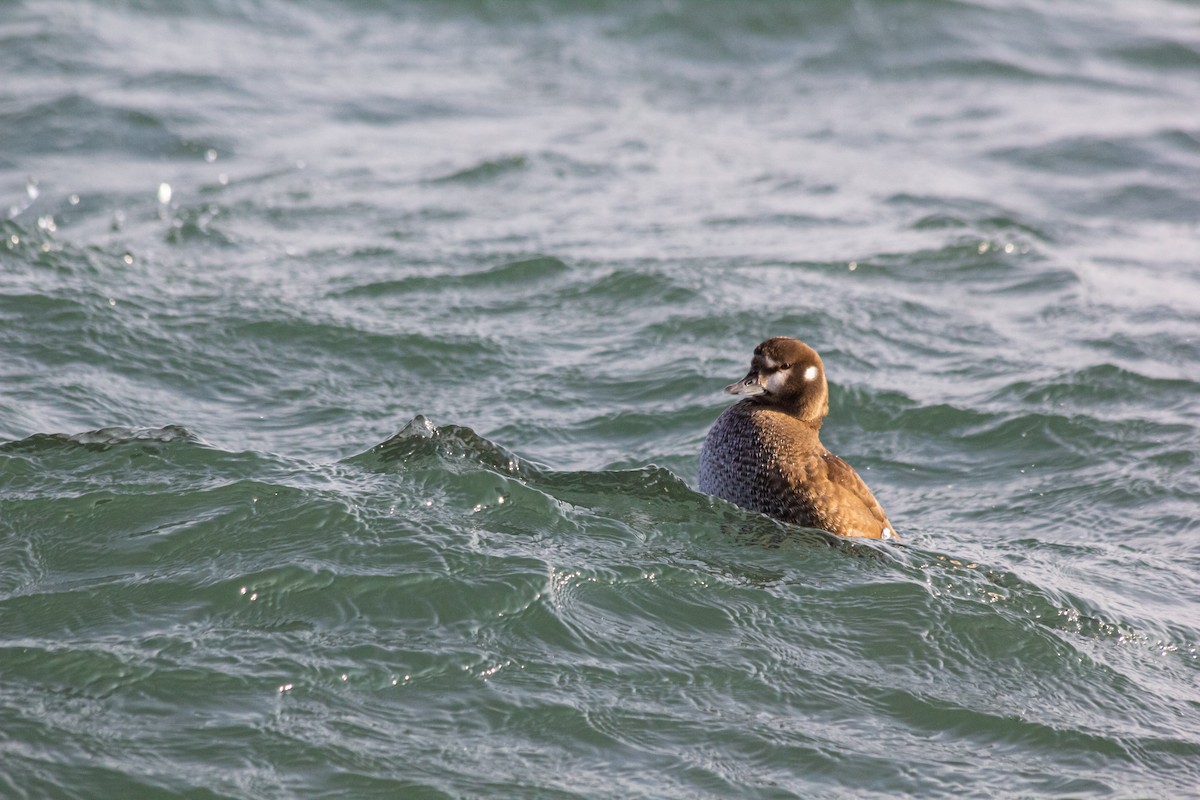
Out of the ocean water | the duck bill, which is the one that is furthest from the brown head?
the ocean water

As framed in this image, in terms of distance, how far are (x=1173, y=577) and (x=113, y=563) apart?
4.70 m

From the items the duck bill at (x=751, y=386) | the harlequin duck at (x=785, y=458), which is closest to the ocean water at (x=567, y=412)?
the harlequin duck at (x=785, y=458)

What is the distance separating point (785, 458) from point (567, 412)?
80.2 inches

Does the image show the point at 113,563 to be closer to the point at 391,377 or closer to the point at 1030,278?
the point at 391,377

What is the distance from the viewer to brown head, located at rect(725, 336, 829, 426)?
23.0 feet

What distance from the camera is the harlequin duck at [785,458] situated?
6.45 meters

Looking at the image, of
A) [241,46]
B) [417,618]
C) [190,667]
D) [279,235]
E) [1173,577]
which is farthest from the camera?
[241,46]

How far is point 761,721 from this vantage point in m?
5.01

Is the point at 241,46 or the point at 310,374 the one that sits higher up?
the point at 241,46

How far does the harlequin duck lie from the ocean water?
136 mm

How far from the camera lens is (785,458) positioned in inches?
260

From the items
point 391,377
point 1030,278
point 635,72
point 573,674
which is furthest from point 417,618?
point 635,72

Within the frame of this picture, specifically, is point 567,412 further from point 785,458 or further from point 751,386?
point 785,458

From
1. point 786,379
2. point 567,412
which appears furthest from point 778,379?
point 567,412
